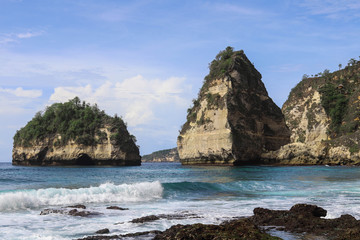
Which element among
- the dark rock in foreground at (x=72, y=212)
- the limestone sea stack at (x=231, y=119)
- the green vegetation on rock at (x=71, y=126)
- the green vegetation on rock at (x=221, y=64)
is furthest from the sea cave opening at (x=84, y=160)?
the dark rock in foreground at (x=72, y=212)

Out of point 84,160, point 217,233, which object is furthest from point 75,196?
point 84,160

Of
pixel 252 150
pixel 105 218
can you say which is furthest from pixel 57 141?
pixel 105 218

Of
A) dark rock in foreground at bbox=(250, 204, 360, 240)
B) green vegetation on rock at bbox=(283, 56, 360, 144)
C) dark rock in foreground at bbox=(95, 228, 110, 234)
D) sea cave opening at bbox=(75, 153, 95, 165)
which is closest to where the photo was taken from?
dark rock in foreground at bbox=(250, 204, 360, 240)

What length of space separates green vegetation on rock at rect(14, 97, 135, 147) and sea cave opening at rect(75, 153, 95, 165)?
135 inches

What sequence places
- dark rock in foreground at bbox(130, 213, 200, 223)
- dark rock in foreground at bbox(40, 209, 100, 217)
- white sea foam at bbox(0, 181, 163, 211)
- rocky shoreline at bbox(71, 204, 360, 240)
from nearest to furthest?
1. rocky shoreline at bbox(71, 204, 360, 240)
2. dark rock in foreground at bbox(130, 213, 200, 223)
3. dark rock in foreground at bbox(40, 209, 100, 217)
4. white sea foam at bbox(0, 181, 163, 211)

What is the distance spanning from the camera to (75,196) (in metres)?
15.7

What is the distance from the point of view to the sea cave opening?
74.7 m

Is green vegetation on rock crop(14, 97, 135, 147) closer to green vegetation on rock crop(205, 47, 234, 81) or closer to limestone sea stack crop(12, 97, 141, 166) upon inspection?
limestone sea stack crop(12, 97, 141, 166)

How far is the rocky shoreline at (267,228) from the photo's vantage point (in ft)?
22.4

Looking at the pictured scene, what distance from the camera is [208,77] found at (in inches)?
2788

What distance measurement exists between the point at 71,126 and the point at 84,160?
7.73 metres

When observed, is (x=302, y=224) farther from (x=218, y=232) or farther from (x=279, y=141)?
(x=279, y=141)

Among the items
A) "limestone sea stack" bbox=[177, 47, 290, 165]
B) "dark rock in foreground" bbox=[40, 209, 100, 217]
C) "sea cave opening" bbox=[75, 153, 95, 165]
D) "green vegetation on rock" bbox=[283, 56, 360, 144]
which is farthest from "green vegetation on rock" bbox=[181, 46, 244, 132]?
"dark rock in foreground" bbox=[40, 209, 100, 217]

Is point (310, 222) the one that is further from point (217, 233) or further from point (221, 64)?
point (221, 64)
